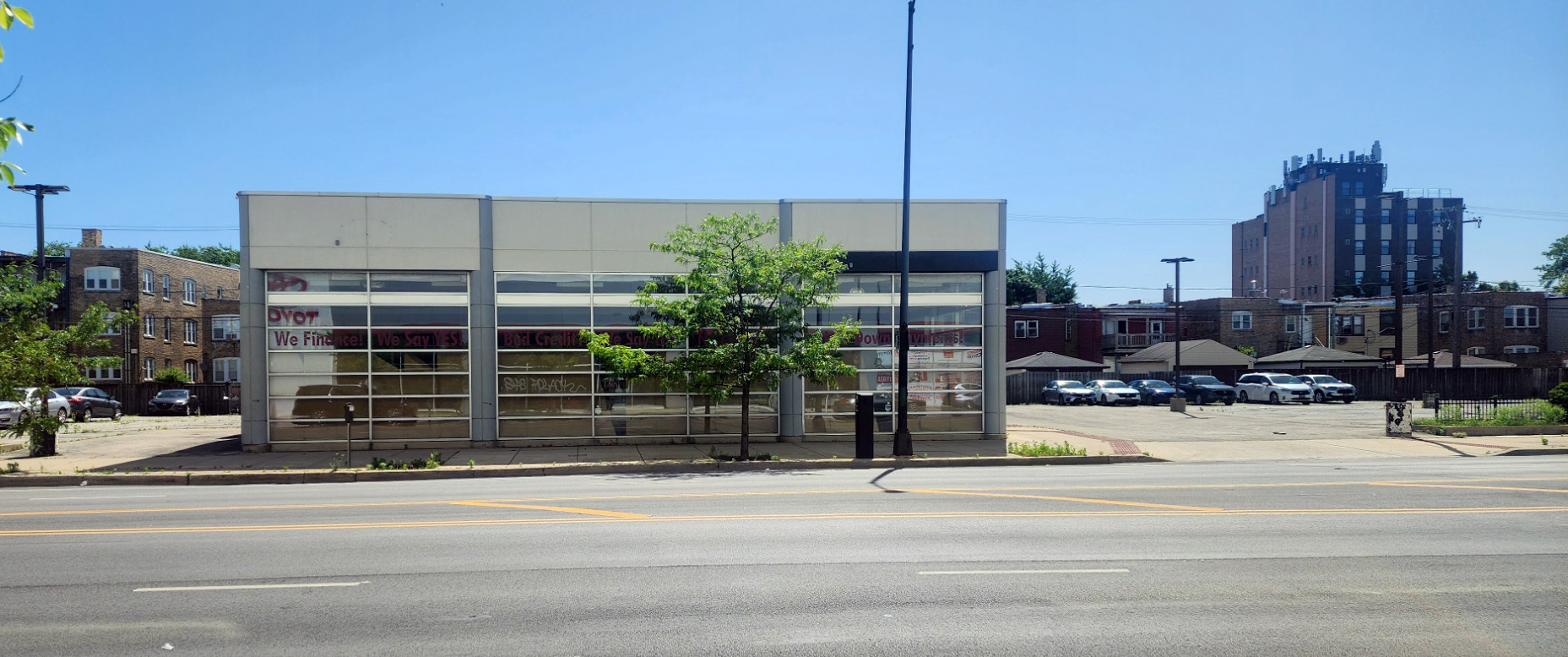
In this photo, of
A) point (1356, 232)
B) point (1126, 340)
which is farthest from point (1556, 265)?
point (1126, 340)

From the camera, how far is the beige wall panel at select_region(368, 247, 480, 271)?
2178cm

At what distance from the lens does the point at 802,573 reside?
8.04m

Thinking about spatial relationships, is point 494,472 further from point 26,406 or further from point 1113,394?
point 1113,394

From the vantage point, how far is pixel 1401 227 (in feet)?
291

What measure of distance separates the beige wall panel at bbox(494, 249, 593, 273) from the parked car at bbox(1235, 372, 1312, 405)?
124 feet

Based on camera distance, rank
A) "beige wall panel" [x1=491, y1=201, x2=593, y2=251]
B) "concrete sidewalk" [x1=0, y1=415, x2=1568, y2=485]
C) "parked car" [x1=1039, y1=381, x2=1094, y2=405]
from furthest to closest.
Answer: "parked car" [x1=1039, y1=381, x2=1094, y2=405], "beige wall panel" [x1=491, y1=201, x2=593, y2=251], "concrete sidewalk" [x1=0, y1=415, x2=1568, y2=485]

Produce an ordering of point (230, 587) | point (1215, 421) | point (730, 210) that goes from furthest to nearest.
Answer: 1. point (1215, 421)
2. point (730, 210)
3. point (230, 587)

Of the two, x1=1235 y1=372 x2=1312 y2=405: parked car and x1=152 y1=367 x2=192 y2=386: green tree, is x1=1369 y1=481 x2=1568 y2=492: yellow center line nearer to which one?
x1=1235 y1=372 x2=1312 y2=405: parked car

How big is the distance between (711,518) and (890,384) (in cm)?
1280

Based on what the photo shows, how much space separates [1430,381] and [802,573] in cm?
4890

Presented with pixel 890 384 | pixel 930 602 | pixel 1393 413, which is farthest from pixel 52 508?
pixel 1393 413

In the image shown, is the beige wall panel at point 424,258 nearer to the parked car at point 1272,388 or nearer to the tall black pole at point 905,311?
the tall black pole at point 905,311

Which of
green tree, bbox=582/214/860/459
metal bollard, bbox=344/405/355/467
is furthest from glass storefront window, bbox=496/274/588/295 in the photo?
metal bollard, bbox=344/405/355/467

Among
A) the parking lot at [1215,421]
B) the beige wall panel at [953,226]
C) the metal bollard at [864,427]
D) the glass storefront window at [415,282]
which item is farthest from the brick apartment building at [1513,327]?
the glass storefront window at [415,282]
